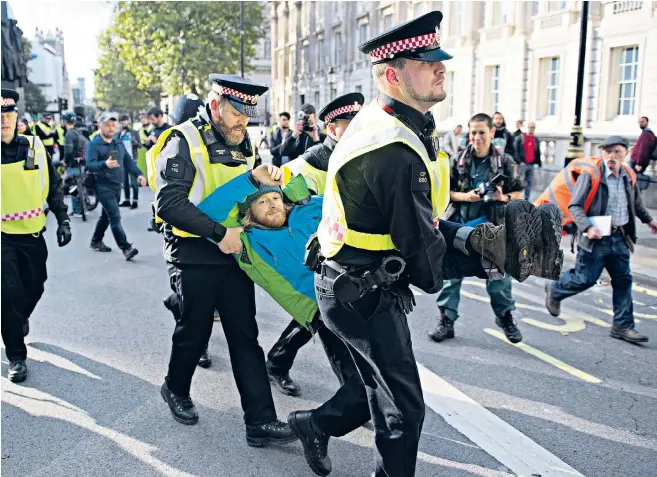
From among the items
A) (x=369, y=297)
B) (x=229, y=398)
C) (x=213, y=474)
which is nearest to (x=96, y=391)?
(x=229, y=398)

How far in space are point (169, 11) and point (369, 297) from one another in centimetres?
4306

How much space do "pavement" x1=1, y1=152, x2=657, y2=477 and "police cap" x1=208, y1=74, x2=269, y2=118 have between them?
→ 6.11 feet

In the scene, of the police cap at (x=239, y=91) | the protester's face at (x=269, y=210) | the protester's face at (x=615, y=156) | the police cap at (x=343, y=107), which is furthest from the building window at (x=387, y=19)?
the protester's face at (x=269, y=210)

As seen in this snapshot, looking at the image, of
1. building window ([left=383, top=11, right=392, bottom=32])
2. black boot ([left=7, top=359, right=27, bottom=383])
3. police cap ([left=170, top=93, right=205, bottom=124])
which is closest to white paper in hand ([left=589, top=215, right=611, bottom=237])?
police cap ([left=170, top=93, right=205, bottom=124])

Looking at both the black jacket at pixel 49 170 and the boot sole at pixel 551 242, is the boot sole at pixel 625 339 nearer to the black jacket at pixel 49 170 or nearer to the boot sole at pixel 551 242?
the boot sole at pixel 551 242

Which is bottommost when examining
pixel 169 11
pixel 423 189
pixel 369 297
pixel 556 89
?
pixel 369 297

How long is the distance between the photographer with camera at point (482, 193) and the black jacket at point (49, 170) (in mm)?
3063

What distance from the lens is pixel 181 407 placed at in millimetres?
4094

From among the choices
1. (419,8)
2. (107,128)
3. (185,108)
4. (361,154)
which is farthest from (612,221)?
(419,8)

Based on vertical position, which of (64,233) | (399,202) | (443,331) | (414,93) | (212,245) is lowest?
(443,331)

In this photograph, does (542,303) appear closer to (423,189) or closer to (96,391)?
(96,391)

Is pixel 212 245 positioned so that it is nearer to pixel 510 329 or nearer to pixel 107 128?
pixel 510 329

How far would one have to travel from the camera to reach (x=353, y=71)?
39.2 meters

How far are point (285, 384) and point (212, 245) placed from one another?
125 centimetres
